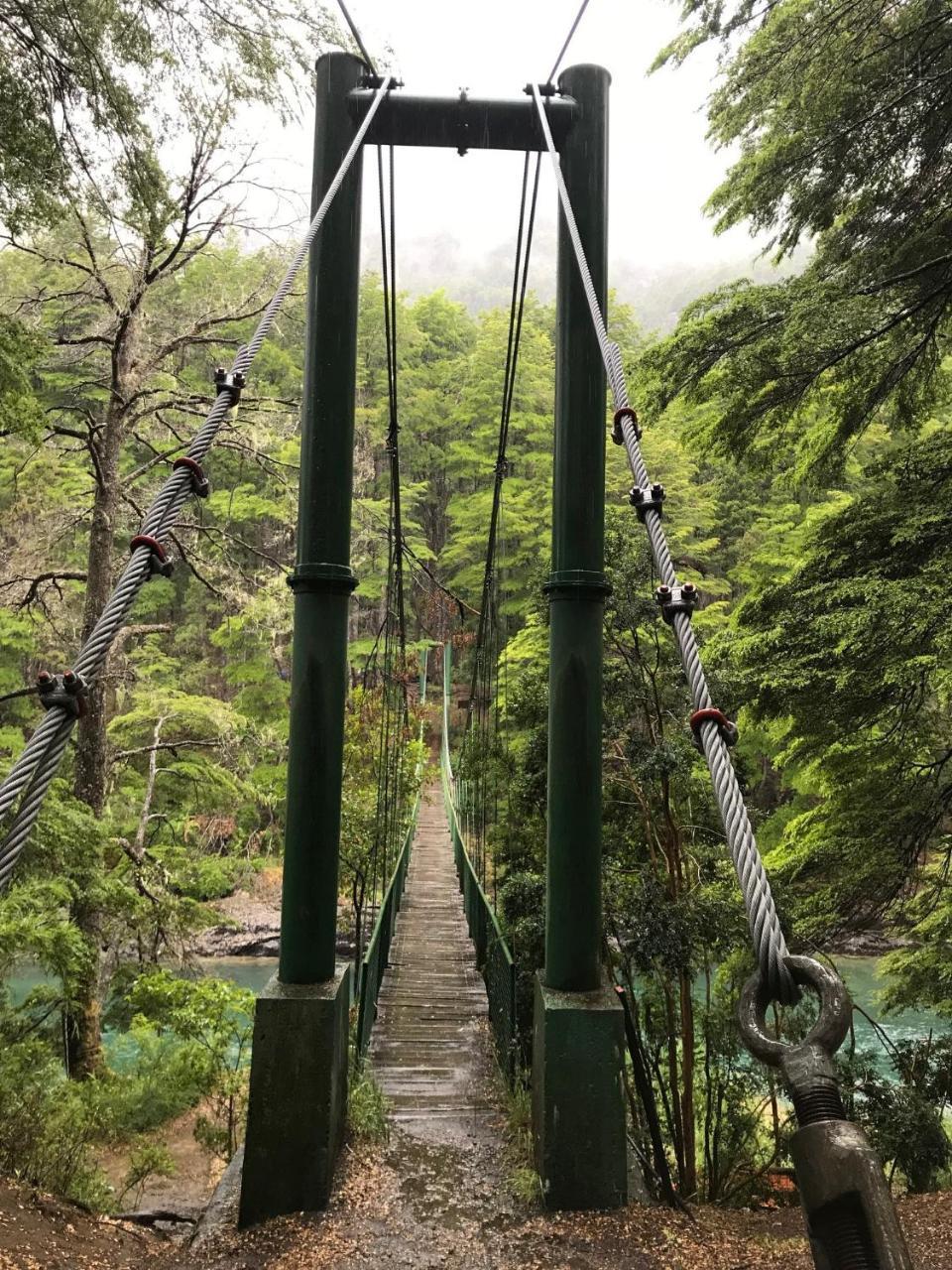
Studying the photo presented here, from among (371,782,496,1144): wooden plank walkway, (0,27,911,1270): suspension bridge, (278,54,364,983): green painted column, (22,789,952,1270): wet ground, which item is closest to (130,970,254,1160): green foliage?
(371,782,496,1144): wooden plank walkway

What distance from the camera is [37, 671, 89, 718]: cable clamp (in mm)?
989

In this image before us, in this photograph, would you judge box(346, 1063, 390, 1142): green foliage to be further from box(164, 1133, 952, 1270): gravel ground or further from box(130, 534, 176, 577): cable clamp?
box(130, 534, 176, 577): cable clamp

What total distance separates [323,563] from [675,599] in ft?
4.94

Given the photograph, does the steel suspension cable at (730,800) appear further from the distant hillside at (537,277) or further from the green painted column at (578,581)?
the distant hillside at (537,277)

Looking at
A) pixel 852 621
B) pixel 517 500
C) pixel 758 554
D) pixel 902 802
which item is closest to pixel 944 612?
pixel 852 621

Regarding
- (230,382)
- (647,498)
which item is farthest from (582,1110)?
(230,382)

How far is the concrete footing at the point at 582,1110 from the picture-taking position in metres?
2.14

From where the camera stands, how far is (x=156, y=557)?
1203mm

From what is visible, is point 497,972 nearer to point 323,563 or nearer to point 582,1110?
point 582,1110

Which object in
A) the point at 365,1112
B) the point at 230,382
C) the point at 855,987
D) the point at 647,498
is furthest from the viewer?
the point at 855,987

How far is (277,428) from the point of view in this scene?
685 cm

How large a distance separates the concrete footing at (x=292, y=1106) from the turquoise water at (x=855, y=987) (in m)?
4.47

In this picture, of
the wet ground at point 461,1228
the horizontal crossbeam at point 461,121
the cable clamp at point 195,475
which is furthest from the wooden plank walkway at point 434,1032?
the horizontal crossbeam at point 461,121

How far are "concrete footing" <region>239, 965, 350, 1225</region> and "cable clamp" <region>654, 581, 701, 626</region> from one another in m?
1.67
